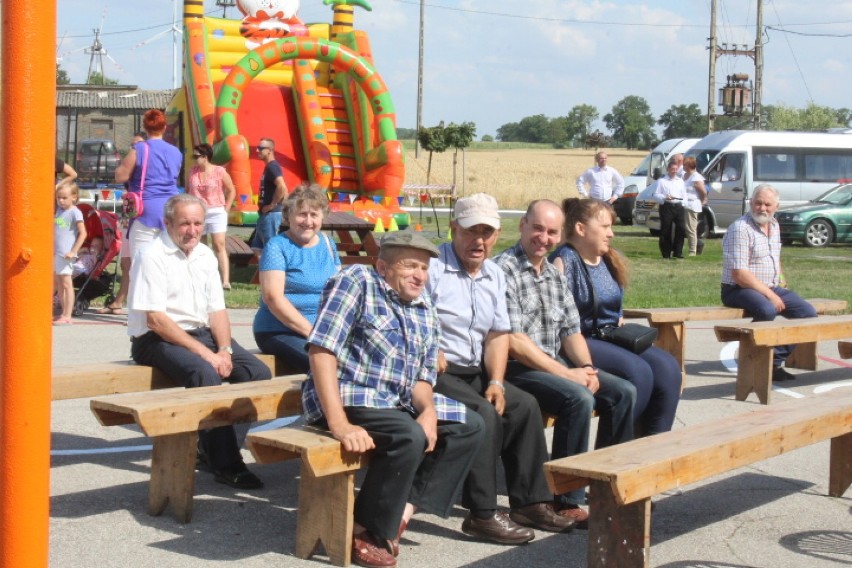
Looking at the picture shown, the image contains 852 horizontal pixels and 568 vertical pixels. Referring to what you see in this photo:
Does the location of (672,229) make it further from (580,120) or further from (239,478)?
(580,120)

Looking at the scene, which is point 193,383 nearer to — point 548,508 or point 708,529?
point 548,508

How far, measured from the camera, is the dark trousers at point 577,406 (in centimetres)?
552

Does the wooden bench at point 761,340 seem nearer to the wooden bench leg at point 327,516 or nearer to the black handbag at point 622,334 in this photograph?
the black handbag at point 622,334

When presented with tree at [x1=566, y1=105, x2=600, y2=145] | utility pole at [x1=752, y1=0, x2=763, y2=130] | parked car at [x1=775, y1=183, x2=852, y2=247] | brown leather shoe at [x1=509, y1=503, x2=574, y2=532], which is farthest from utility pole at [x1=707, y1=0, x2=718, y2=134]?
tree at [x1=566, y1=105, x2=600, y2=145]

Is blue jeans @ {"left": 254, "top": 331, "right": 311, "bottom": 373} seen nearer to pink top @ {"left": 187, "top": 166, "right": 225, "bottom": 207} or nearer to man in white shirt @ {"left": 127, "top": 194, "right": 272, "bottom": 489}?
man in white shirt @ {"left": 127, "top": 194, "right": 272, "bottom": 489}

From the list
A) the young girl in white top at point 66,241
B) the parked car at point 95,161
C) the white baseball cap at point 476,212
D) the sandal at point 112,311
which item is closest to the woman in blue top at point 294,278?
the white baseball cap at point 476,212

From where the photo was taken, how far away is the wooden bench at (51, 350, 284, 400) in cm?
569

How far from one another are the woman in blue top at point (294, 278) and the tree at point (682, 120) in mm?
99025

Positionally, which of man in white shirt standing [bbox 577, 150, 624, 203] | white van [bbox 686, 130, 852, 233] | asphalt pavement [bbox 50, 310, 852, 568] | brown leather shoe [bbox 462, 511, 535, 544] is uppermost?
white van [bbox 686, 130, 852, 233]

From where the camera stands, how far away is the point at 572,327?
6047 mm

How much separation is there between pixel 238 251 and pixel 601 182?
8.15m

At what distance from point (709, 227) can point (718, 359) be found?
1589cm

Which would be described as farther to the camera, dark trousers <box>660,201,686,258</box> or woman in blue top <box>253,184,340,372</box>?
dark trousers <box>660,201,686,258</box>

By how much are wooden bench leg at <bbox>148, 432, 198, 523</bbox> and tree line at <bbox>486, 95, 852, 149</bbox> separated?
79308 mm
